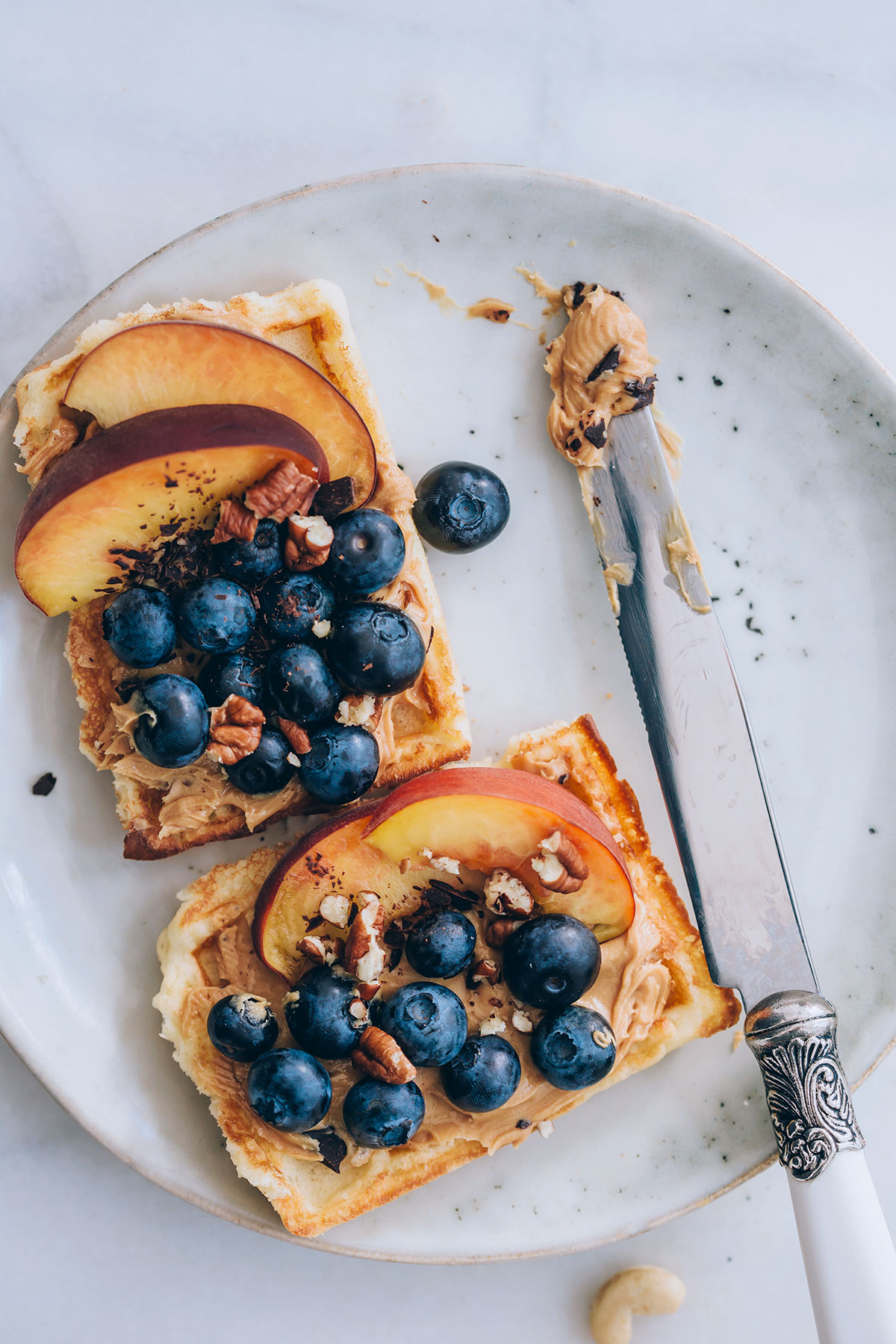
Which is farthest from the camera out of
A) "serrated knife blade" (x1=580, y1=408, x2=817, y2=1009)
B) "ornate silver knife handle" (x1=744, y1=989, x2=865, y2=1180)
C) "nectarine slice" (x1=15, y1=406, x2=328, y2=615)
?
"serrated knife blade" (x1=580, y1=408, x2=817, y2=1009)

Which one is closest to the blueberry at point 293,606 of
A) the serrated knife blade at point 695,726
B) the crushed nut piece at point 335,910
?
the crushed nut piece at point 335,910

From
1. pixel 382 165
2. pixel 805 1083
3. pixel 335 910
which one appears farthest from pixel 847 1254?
pixel 382 165

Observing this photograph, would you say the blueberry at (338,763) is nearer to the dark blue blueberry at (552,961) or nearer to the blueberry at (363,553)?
the blueberry at (363,553)

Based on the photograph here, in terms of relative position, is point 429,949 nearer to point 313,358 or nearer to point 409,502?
point 409,502

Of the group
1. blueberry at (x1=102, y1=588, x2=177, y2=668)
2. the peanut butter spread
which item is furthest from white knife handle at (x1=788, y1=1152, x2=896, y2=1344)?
blueberry at (x1=102, y1=588, x2=177, y2=668)

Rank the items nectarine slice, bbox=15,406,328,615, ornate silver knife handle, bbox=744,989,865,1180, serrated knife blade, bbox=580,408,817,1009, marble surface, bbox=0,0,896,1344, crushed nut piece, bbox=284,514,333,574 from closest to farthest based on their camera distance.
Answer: nectarine slice, bbox=15,406,328,615, crushed nut piece, bbox=284,514,333,574, ornate silver knife handle, bbox=744,989,865,1180, serrated knife blade, bbox=580,408,817,1009, marble surface, bbox=0,0,896,1344

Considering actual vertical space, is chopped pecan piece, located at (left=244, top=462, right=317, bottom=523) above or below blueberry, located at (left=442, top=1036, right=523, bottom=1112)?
above

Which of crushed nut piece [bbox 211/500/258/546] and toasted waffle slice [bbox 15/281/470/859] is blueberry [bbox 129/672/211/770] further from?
crushed nut piece [bbox 211/500/258/546]
